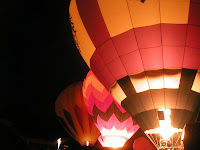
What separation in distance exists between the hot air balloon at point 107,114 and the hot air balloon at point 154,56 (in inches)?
77.6

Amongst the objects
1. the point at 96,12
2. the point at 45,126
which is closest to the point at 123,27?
the point at 96,12

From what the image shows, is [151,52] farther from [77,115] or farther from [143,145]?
[77,115]

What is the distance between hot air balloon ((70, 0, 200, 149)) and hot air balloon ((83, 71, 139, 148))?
197 centimetres

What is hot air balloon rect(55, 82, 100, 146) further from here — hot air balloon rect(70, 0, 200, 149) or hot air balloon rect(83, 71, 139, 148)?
hot air balloon rect(70, 0, 200, 149)

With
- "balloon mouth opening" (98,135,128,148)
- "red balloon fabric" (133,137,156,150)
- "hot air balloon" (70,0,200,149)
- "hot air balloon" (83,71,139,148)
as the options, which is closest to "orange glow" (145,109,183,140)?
"hot air balloon" (70,0,200,149)

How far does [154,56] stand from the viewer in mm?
3029

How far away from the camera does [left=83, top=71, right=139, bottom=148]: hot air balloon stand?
17.6 ft

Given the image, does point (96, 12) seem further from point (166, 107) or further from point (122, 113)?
point (122, 113)

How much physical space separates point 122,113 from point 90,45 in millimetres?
2370

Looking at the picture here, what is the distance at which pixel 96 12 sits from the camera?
3.30 meters

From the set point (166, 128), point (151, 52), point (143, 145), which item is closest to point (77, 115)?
point (143, 145)

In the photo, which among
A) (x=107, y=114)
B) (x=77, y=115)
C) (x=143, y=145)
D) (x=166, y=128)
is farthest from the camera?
(x=77, y=115)

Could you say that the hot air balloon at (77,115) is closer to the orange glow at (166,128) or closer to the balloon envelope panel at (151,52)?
the balloon envelope panel at (151,52)

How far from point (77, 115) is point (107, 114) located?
4.70 feet
